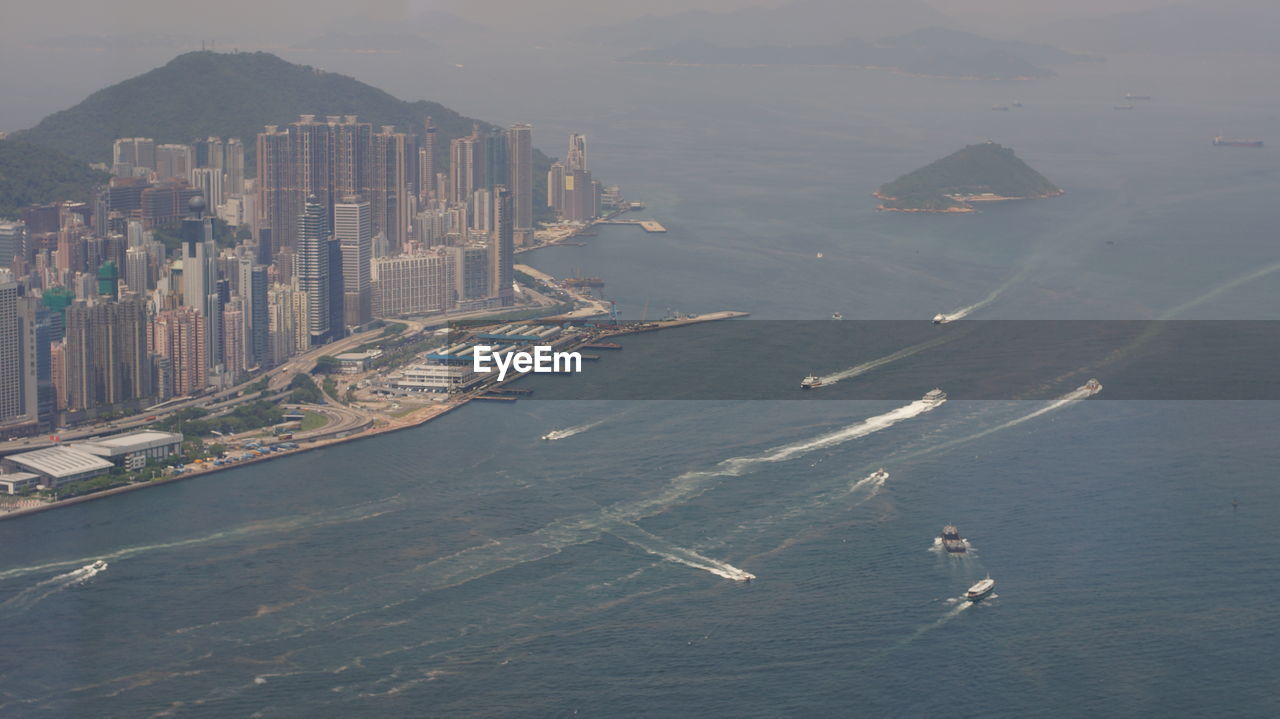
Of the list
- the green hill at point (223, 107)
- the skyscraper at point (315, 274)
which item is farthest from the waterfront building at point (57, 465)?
the green hill at point (223, 107)

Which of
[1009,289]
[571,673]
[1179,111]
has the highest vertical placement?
[1179,111]

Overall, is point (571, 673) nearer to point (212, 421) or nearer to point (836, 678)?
point (836, 678)

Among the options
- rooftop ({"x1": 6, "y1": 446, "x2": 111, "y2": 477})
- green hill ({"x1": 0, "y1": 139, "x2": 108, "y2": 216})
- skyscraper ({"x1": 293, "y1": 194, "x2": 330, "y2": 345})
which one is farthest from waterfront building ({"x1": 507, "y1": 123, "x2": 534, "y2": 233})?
rooftop ({"x1": 6, "y1": 446, "x2": 111, "y2": 477})

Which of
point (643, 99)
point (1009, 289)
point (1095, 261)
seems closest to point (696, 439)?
point (1009, 289)

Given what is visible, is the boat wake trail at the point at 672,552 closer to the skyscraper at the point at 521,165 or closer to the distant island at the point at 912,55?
the skyscraper at the point at 521,165

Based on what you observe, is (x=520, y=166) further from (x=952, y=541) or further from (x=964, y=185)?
(x=952, y=541)
